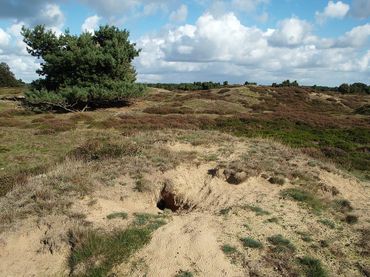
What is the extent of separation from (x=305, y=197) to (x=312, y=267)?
355 centimetres

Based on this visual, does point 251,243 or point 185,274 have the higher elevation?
point 251,243

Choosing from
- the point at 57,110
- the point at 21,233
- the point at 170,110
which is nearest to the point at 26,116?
the point at 57,110

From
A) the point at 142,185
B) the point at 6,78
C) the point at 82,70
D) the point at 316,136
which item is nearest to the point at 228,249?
the point at 142,185

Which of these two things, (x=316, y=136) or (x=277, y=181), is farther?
(x=316, y=136)

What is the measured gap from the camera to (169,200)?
43.0ft

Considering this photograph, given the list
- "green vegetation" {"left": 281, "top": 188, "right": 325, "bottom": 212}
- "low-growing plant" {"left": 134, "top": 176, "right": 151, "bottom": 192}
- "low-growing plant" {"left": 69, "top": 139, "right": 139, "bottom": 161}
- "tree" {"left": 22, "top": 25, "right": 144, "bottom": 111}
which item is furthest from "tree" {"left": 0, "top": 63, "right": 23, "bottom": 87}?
"green vegetation" {"left": 281, "top": 188, "right": 325, "bottom": 212}

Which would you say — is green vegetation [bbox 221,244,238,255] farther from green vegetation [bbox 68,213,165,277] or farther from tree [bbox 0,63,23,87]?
tree [bbox 0,63,23,87]

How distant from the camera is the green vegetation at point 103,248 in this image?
8.59 meters

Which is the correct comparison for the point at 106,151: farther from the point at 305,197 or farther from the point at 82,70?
the point at 82,70

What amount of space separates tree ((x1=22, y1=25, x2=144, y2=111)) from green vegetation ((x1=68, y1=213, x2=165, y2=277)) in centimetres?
3089

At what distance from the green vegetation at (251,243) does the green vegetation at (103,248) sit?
2121 mm

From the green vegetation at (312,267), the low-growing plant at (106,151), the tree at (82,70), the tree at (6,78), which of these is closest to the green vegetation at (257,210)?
the green vegetation at (312,267)

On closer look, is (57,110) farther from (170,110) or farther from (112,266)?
(112,266)

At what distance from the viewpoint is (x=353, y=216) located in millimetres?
11023
